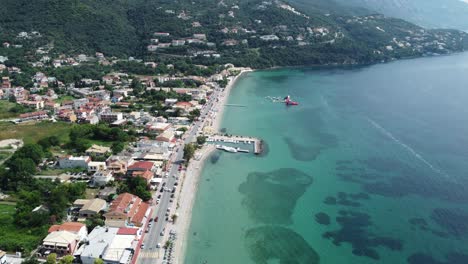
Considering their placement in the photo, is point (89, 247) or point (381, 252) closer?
point (89, 247)

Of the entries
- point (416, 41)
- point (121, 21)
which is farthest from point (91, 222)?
point (416, 41)

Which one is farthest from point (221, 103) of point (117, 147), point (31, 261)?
point (31, 261)

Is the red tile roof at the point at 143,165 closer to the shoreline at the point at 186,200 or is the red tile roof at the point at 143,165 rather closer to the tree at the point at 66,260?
the shoreline at the point at 186,200

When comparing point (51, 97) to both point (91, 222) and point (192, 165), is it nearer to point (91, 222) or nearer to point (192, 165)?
point (192, 165)

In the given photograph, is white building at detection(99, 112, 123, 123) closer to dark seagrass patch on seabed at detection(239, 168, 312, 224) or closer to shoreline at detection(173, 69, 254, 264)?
shoreline at detection(173, 69, 254, 264)

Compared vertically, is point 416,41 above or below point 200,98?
above

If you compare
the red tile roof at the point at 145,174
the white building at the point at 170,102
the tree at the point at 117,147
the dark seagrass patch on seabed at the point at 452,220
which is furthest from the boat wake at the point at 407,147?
the tree at the point at 117,147

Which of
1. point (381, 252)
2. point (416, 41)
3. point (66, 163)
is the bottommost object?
point (381, 252)

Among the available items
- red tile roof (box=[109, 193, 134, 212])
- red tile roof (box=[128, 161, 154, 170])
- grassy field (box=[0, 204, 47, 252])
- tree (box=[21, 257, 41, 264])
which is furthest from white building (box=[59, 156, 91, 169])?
tree (box=[21, 257, 41, 264])

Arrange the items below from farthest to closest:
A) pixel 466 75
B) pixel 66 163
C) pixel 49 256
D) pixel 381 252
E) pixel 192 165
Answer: pixel 466 75, pixel 192 165, pixel 66 163, pixel 381 252, pixel 49 256
